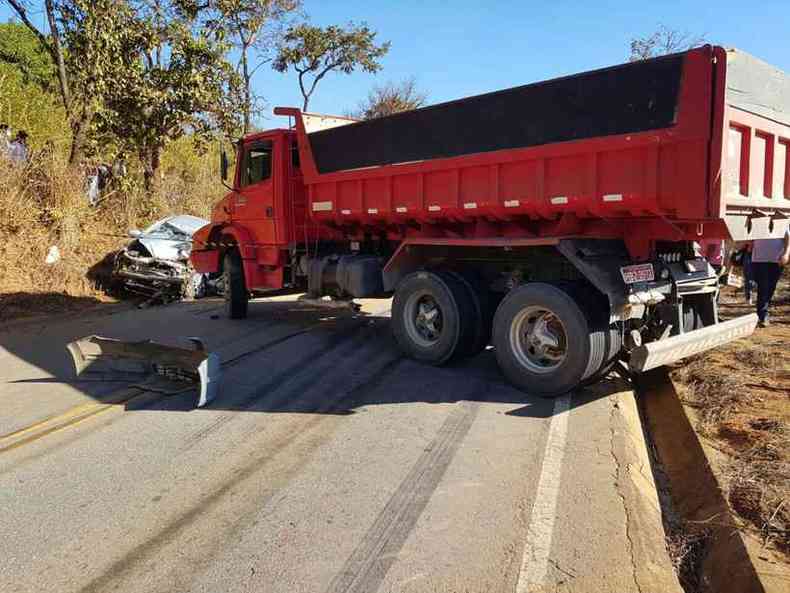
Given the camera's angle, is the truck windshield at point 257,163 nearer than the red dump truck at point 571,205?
No

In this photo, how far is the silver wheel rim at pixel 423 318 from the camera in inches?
278

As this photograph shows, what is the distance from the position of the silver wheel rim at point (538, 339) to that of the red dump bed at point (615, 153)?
82 cm

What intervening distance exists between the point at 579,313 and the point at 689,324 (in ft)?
5.18

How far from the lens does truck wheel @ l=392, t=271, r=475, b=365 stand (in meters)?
6.67

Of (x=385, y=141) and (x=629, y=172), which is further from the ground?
(x=385, y=141)

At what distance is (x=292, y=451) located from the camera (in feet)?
14.9

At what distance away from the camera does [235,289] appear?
10.2 metres

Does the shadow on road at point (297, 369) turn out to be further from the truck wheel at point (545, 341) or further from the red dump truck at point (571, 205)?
the red dump truck at point (571, 205)

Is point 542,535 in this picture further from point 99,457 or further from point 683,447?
point 99,457

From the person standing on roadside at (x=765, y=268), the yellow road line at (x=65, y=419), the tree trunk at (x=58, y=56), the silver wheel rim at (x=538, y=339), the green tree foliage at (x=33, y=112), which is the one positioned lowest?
the yellow road line at (x=65, y=419)

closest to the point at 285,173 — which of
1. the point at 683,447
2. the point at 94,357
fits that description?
the point at 94,357

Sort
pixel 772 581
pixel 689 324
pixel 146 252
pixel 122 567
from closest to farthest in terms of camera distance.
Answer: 1. pixel 772 581
2. pixel 122 567
3. pixel 689 324
4. pixel 146 252

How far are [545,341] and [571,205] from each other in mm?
1275

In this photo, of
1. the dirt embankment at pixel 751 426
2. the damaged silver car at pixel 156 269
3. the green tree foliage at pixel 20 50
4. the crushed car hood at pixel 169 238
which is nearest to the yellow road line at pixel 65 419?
the dirt embankment at pixel 751 426
